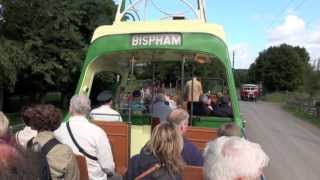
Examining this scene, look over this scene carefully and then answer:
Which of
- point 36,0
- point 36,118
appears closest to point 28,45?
point 36,0

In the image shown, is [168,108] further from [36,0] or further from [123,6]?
[36,0]

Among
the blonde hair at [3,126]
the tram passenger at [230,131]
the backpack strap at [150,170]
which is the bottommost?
the backpack strap at [150,170]

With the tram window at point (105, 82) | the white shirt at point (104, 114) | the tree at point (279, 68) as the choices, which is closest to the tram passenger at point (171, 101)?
the tram window at point (105, 82)

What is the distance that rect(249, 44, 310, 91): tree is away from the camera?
95.8m

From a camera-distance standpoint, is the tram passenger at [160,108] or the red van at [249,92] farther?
the red van at [249,92]

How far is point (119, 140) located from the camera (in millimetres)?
7414

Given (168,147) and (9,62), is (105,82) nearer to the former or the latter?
(168,147)

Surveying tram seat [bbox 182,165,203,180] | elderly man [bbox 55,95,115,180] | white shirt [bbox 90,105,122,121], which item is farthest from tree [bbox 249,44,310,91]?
tram seat [bbox 182,165,203,180]

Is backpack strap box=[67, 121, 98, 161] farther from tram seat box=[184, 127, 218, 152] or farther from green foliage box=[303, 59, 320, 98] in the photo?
green foliage box=[303, 59, 320, 98]

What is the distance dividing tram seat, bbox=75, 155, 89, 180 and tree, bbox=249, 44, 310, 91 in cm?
9044

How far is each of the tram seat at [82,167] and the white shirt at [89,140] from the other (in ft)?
1.14

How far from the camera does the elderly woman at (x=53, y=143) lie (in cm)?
449

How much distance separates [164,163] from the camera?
4.33 metres

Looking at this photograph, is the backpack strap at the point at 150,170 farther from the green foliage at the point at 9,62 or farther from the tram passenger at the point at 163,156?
the green foliage at the point at 9,62
